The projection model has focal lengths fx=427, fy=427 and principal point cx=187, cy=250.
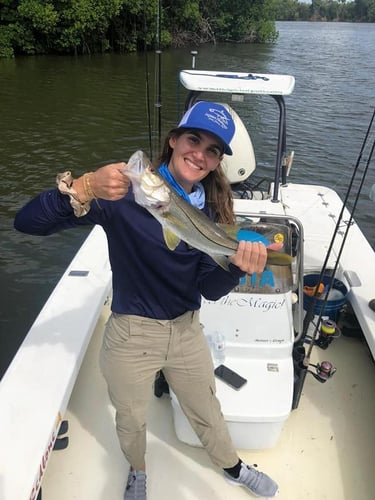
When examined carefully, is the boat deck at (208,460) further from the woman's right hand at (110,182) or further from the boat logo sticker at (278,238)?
the woman's right hand at (110,182)

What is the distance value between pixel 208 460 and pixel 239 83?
14.8 ft

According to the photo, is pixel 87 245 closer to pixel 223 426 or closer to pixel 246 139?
pixel 223 426

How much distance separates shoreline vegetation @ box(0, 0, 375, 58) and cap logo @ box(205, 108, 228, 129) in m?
15.6

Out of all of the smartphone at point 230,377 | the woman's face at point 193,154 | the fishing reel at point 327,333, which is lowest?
the fishing reel at point 327,333

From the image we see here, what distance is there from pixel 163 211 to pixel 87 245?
3170mm

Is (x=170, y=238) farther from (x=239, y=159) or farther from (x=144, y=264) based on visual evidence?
(x=239, y=159)

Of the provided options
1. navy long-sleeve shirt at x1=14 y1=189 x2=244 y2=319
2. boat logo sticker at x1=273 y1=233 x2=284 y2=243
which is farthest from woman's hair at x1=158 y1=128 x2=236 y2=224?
boat logo sticker at x1=273 y1=233 x2=284 y2=243

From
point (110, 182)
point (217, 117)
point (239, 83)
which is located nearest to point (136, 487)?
point (110, 182)

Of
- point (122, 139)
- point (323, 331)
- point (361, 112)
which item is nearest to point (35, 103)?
point (122, 139)

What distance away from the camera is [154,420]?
3.52 m

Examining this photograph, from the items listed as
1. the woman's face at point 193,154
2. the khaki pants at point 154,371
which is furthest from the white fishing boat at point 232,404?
the woman's face at point 193,154

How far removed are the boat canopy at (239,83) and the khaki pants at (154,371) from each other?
3914mm

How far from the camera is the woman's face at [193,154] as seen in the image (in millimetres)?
2285

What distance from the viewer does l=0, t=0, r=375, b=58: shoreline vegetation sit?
27.3 meters
